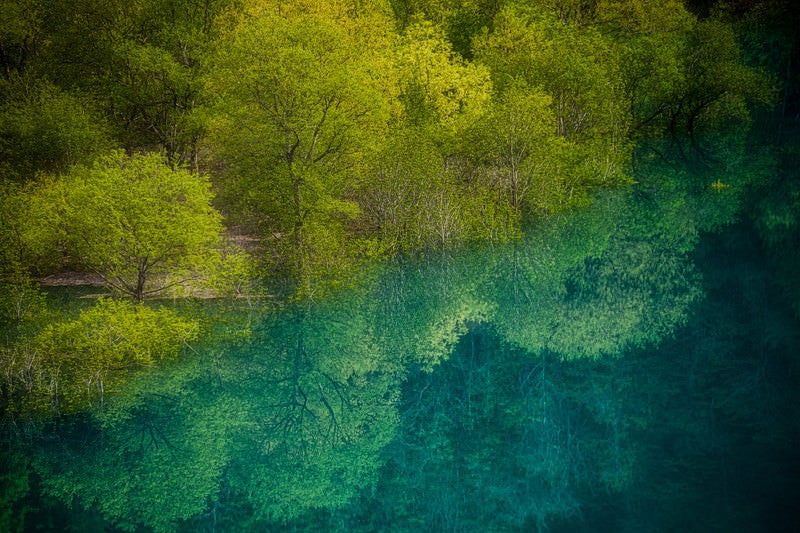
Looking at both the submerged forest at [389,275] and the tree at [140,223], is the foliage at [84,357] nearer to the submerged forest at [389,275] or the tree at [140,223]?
the submerged forest at [389,275]

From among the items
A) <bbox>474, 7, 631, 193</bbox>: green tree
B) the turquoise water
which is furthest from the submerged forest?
<bbox>474, 7, 631, 193</bbox>: green tree

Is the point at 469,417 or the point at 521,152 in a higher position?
the point at 521,152

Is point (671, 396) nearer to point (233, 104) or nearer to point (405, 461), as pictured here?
point (405, 461)

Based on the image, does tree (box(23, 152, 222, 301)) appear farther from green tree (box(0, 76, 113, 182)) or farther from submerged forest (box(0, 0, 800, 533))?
green tree (box(0, 76, 113, 182))

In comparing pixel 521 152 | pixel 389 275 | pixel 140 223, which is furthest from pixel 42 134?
pixel 521 152

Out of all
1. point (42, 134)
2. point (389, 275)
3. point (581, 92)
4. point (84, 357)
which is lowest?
point (84, 357)

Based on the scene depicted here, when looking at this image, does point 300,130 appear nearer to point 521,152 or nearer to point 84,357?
point 521,152
